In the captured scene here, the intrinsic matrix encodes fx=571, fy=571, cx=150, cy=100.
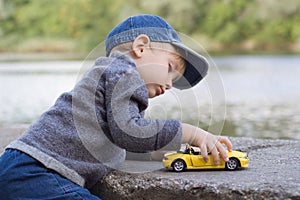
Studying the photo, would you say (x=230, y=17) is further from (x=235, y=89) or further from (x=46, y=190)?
(x=46, y=190)

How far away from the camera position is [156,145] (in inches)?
29.3

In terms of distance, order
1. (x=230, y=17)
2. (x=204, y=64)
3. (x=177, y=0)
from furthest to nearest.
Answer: (x=230, y=17) → (x=177, y=0) → (x=204, y=64)

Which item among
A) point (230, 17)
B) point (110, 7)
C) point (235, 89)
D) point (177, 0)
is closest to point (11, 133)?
point (235, 89)

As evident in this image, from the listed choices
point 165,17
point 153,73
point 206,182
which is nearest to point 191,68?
point 153,73

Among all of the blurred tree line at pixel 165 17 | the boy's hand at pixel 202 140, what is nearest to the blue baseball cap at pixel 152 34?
the boy's hand at pixel 202 140

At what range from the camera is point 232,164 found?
0.78m

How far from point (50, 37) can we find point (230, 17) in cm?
231

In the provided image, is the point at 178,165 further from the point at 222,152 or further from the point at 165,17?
the point at 165,17

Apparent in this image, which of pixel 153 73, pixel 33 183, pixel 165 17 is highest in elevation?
pixel 165 17

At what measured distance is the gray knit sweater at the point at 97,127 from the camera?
2.41ft

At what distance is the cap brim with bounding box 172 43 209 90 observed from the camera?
0.81m

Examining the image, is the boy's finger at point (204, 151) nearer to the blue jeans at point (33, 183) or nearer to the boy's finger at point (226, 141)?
the boy's finger at point (226, 141)

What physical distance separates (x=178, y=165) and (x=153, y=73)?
0.13 m

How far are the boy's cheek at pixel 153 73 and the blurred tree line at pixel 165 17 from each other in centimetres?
480
